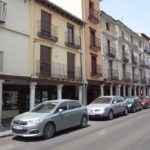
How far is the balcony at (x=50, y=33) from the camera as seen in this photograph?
71.9ft

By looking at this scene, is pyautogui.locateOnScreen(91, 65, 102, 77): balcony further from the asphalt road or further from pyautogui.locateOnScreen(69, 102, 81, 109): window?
the asphalt road

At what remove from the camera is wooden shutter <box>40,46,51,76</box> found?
21938mm

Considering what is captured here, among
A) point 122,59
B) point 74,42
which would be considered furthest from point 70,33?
point 122,59

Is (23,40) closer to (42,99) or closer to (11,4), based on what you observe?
(11,4)

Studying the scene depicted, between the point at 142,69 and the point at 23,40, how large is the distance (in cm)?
3408

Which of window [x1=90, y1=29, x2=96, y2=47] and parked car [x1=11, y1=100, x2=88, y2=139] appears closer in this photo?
parked car [x1=11, y1=100, x2=88, y2=139]

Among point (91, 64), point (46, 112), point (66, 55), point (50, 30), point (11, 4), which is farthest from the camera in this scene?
point (91, 64)

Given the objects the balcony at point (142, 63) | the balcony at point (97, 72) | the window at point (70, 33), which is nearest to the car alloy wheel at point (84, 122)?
the window at point (70, 33)

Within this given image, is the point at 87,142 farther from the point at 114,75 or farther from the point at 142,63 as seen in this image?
the point at 142,63

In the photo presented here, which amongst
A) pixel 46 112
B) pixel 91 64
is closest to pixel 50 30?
pixel 91 64

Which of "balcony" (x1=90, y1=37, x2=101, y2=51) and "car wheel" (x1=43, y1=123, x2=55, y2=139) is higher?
"balcony" (x1=90, y1=37, x2=101, y2=51)

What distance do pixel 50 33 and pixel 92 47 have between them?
820 centimetres

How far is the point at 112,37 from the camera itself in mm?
37500

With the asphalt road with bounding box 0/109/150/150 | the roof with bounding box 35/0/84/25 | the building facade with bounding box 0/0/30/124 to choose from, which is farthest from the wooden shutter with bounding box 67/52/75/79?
the asphalt road with bounding box 0/109/150/150
